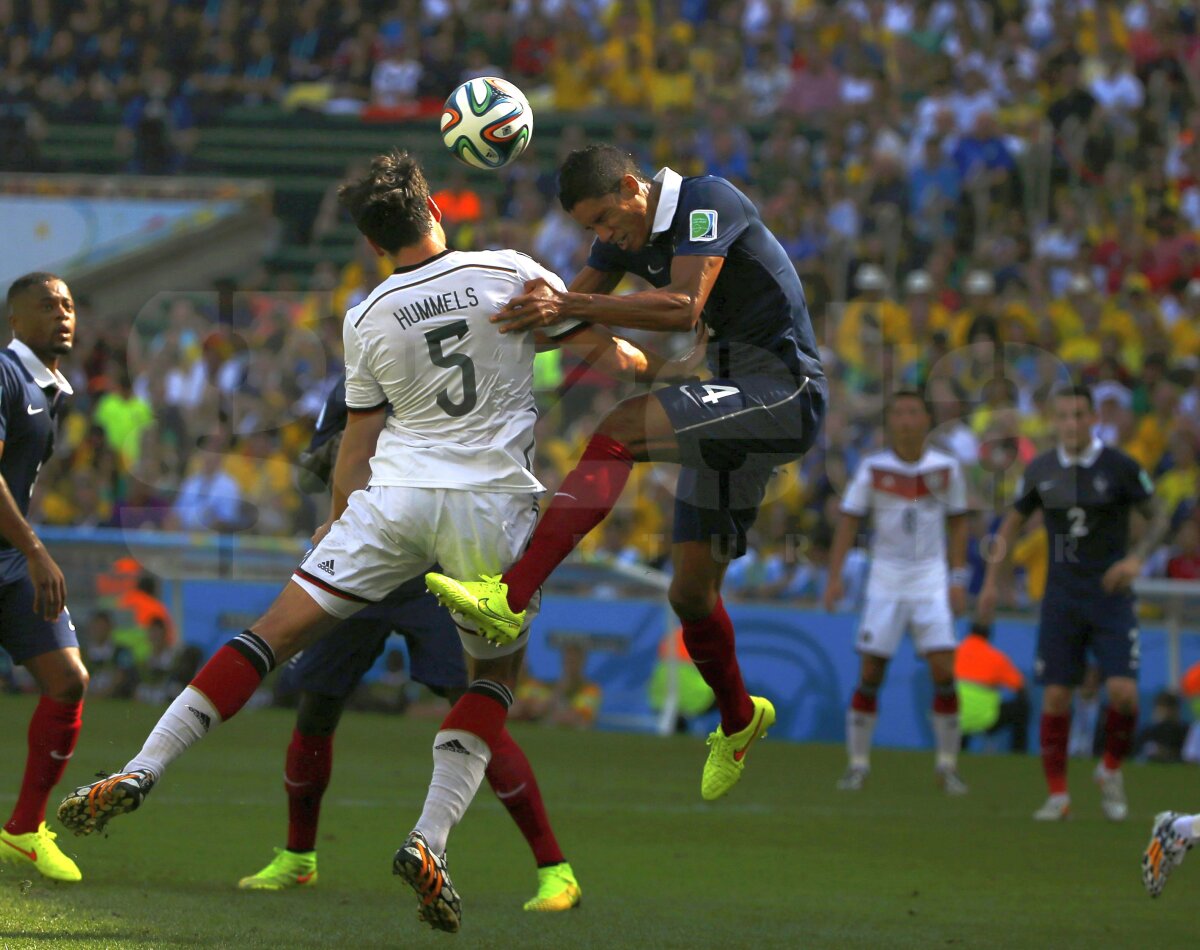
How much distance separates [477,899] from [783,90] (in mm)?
15801

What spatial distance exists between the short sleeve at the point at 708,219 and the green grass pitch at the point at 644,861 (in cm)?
253

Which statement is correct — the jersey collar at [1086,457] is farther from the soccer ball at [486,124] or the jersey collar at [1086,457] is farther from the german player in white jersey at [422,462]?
the german player in white jersey at [422,462]

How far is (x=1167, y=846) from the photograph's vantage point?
6.80 m

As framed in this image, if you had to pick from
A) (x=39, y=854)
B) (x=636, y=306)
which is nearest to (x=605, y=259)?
(x=636, y=306)

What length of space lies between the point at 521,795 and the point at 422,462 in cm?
167

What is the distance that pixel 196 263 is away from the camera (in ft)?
76.0

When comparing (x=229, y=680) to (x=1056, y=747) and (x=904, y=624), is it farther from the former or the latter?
(x=904, y=624)

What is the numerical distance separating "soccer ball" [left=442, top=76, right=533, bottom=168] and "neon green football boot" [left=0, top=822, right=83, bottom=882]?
10.9 ft

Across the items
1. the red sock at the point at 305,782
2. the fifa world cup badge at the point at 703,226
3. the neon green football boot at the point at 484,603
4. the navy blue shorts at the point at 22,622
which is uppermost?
the fifa world cup badge at the point at 703,226

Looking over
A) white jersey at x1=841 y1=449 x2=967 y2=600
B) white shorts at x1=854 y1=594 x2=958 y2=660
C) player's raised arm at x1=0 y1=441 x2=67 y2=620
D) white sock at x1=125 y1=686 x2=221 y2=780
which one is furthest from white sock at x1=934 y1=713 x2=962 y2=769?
white sock at x1=125 y1=686 x2=221 y2=780

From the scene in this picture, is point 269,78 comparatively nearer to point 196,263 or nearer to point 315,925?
point 196,263

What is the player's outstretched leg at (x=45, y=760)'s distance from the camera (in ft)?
24.3

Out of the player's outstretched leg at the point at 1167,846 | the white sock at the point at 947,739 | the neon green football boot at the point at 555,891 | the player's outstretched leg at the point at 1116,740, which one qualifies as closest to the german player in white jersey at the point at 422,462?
the neon green football boot at the point at 555,891

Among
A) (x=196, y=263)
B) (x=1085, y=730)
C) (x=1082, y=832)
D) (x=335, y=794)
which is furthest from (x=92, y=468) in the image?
(x=1082, y=832)
